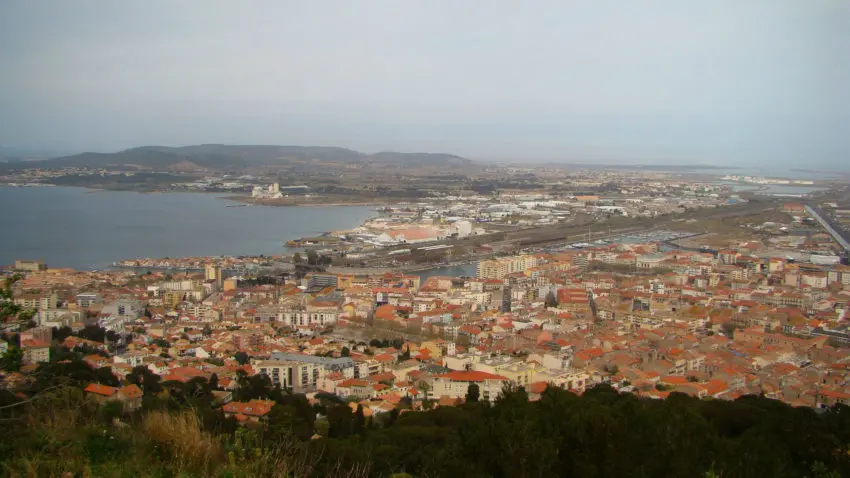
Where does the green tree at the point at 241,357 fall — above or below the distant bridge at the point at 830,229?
below

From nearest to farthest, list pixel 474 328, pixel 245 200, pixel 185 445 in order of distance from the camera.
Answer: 1. pixel 185 445
2. pixel 474 328
3. pixel 245 200

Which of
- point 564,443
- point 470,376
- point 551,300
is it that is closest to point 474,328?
point 551,300

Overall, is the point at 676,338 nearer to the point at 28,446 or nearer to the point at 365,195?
the point at 28,446

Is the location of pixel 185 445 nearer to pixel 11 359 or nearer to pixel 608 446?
pixel 11 359

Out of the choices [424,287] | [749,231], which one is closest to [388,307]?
[424,287]

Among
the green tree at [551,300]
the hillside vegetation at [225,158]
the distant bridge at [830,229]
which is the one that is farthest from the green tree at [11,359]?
the hillside vegetation at [225,158]

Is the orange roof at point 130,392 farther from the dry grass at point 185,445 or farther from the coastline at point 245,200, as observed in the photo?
the coastline at point 245,200
